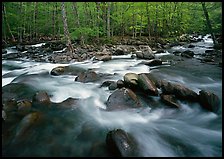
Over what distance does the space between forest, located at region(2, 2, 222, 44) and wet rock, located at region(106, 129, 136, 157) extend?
34.8ft

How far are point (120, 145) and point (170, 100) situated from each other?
2.40 metres

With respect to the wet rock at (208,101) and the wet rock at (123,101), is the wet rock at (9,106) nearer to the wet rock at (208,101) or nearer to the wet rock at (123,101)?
the wet rock at (123,101)

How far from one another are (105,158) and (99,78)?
463 centimetres

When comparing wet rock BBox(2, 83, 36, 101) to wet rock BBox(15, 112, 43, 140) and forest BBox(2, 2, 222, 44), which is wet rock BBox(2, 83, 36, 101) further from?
forest BBox(2, 2, 222, 44)

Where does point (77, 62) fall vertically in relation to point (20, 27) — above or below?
below

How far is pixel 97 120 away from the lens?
5262 millimetres

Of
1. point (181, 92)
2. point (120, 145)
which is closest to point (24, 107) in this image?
point (120, 145)

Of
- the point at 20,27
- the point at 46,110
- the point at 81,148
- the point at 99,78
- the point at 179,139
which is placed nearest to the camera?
the point at 81,148

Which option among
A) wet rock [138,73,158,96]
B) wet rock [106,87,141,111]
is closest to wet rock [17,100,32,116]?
wet rock [106,87,141,111]

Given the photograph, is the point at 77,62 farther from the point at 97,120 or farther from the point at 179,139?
the point at 179,139

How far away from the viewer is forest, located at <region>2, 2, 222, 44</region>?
18188 millimetres

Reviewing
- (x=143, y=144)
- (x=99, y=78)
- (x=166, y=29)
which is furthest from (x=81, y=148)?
(x=166, y=29)

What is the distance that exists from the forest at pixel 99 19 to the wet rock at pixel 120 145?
1060 centimetres

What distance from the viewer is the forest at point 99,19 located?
59.7 ft
